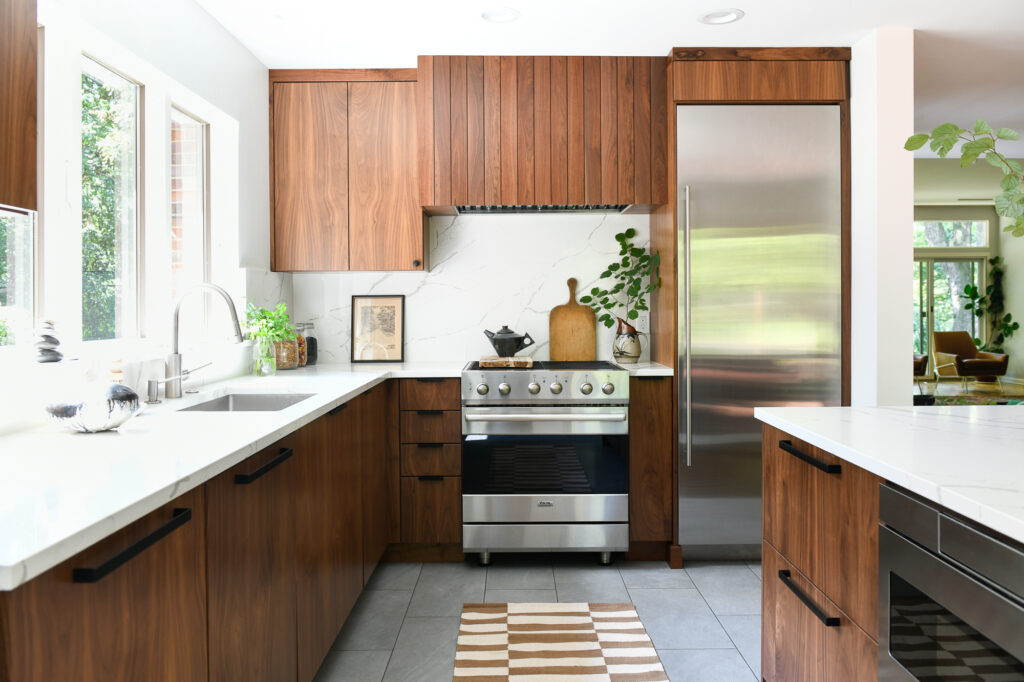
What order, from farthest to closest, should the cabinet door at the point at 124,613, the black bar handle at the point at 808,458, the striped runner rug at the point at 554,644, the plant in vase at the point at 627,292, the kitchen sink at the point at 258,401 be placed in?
the plant in vase at the point at 627,292 → the kitchen sink at the point at 258,401 → the striped runner rug at the point at 554,644 → the black bar handle at the point at 808,458 → the cabinet door at the point at 124,613

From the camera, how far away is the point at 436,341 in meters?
3.80

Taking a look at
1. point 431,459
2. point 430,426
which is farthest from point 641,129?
point 431,459

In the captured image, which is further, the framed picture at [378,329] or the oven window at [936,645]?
the framed picture at [378,329]

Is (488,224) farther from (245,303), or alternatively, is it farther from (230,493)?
(230,493)

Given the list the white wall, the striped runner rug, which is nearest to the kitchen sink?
the striped runner rug

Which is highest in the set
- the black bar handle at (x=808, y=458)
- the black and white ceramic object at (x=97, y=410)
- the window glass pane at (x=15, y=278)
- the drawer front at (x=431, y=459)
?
the window glass pane at (x=15, y=278)

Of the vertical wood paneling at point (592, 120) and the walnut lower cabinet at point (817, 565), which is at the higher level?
the vertical wood paneling at point (592, 120)

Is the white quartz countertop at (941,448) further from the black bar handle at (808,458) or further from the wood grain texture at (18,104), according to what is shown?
the wood grain texture at (18,104)

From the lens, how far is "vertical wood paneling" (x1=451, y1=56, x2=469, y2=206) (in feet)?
10.9

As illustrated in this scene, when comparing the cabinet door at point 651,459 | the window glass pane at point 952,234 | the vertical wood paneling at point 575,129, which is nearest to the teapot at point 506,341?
the cabinet door at point 651,459

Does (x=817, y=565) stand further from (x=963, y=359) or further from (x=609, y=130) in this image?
(x=963, y=359)

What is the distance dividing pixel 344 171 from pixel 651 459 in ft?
6.72

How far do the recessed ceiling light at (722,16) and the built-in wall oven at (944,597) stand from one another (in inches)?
86.6

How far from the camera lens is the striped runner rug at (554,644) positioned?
7.20ft
